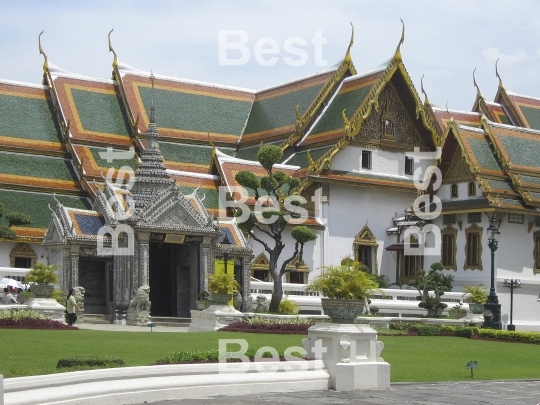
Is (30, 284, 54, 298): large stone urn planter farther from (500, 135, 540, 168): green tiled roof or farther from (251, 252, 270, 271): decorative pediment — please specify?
(500, 135, 540, 168): green tiled roof

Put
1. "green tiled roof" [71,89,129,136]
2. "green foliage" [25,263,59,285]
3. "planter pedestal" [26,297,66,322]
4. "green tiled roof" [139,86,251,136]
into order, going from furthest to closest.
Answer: "green tiled roof" [139,86,251,136], "green tiled roof" [71,89,129,136], "green foliage" [25,263,59,285], "planter pedestal" [26,297,66,322]

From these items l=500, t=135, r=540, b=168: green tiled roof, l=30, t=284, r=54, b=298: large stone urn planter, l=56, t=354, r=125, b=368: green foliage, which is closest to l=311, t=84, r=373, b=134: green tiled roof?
l=500, t=135, r=540, b=168: green tiled roof

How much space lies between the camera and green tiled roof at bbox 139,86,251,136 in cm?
4184

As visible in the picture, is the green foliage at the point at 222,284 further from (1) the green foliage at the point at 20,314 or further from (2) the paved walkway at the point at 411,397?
(2) the paved walkway at the point at 411,397

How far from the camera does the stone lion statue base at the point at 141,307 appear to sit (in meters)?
24.9

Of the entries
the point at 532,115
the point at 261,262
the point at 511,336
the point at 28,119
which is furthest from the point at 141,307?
the point at 532,115

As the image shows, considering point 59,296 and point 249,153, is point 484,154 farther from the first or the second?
point 59,296

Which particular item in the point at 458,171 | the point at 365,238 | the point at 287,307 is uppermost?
the point at 458,171

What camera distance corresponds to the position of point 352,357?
1300cm

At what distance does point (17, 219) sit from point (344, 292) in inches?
833

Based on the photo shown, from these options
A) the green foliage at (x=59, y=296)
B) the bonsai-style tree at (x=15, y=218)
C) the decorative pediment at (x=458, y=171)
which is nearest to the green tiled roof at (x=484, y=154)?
the decorative pediment at (x=458, y=171)

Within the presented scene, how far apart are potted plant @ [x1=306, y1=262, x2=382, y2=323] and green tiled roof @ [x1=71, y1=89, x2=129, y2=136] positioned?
26559 mm

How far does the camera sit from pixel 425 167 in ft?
130

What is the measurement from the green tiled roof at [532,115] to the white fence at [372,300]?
601 inches
